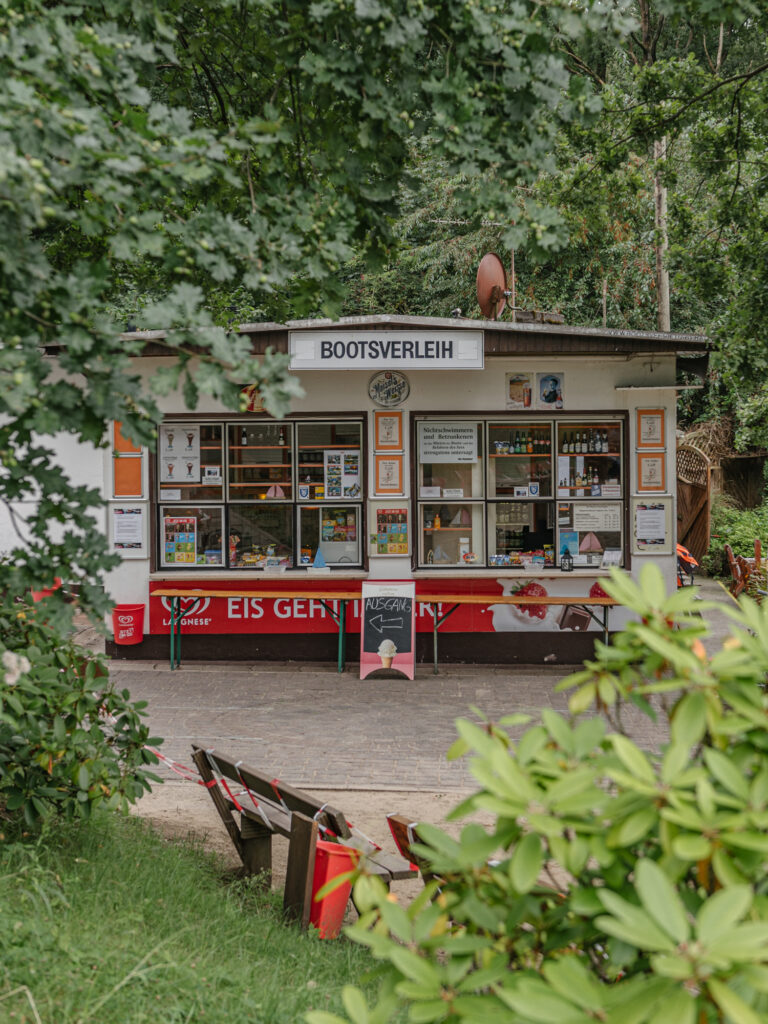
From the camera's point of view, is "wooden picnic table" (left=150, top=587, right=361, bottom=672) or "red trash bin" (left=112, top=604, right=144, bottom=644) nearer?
"wooden picnic table" (left=150, top=587, right=361, bottom=672)

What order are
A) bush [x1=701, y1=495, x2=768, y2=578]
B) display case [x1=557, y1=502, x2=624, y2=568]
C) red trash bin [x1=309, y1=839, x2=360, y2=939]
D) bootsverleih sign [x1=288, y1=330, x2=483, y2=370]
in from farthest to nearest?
bush [x1=701, y1=495, x2=768, y2=578]
display case [x1=557, y1=502, x2=624, y2=568]
bootsverleih sign [x1=288, y1=330, x2=483, y2=370]
red trash bin [x1=309, y1=839, x2=360, y2=939]

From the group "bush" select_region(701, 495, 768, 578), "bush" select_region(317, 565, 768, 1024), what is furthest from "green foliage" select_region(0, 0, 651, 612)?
"bush" select_region(701, 495, 768, 578)

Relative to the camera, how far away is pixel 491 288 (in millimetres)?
11820

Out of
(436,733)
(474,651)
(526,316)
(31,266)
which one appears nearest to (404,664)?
(474,651)

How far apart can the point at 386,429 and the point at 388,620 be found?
7.31 feet

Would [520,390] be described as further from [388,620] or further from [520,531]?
[388,620]

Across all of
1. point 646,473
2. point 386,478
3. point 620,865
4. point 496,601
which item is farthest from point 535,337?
point 620,865

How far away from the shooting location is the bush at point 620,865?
1418mm

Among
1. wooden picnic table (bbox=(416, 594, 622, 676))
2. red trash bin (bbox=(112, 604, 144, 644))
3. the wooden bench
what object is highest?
wooden picnic table (bbox=(416, 594, 622, 676))

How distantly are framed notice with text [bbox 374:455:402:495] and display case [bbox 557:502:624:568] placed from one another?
197 centimetres

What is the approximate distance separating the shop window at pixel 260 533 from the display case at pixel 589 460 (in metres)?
3.30

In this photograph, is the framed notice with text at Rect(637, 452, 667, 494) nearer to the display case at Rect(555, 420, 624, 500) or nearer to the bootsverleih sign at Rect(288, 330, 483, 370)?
the display case at Rect(555, 420, 624, 500)

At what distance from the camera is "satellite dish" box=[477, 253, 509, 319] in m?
11.8

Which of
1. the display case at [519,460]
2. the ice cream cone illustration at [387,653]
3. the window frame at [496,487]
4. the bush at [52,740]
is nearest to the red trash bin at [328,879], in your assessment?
the bush at [52,740]
